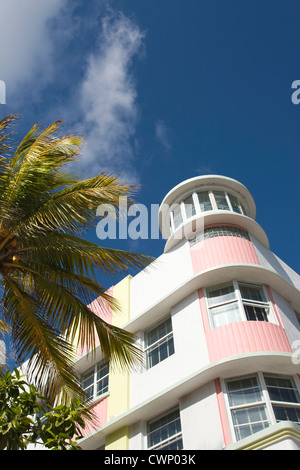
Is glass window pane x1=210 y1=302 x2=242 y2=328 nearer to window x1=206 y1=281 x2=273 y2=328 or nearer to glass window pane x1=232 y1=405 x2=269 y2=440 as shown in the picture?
window x1=206 y1=281 x2=273 y2=328

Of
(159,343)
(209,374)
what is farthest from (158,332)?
(209,374)

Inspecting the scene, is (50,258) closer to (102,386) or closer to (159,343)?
(159,343)

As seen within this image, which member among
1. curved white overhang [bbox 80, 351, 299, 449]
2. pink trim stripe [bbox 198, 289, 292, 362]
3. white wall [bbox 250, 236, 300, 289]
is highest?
white wall [bbox 250, 236, 300, 289]

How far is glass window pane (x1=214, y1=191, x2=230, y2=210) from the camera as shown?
16656mm

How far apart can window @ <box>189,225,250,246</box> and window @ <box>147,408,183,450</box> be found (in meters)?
5.57

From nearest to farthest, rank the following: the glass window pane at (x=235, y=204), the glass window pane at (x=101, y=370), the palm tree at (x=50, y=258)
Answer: the palm tree at (x=50, y=258) → the glass window pane at (x=101, y=370) → the glass window pane at (x=235, y=204)

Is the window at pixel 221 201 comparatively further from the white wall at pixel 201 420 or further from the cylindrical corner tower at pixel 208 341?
the white wall at pixel 201 420

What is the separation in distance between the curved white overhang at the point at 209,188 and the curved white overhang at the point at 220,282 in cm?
369

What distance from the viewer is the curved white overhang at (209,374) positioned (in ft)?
37.2

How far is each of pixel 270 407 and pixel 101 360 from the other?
724cm

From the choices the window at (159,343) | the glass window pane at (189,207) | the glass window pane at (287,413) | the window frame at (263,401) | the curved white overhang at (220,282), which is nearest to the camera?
the window frame at (263,401)

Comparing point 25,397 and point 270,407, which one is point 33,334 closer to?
point 25,397

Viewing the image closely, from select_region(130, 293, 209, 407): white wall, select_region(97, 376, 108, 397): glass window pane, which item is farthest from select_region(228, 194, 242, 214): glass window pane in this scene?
select_region(97, 376, 108, 397): glass window pane

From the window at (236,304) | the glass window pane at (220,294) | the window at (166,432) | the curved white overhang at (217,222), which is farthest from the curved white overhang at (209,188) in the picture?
the window at (166,432)
